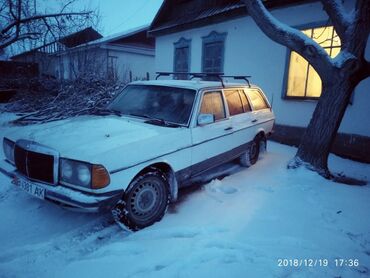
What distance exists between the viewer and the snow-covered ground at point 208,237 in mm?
2742

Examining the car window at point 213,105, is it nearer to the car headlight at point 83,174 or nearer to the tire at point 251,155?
the tire at point 251,155

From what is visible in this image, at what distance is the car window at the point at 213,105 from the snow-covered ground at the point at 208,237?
1206 millimetres

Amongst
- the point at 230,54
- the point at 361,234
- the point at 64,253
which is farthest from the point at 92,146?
the point at 230,54

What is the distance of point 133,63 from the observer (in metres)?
21.2

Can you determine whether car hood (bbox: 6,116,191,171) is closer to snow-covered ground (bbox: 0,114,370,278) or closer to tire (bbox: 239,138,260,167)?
snow-covered ground (bbox: 0,114,370,278)

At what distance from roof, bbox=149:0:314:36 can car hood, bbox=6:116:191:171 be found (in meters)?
6.72

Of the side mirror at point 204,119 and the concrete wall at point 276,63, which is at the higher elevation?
the concrete wall at point 276,63

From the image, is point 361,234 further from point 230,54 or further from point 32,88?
point 32,88

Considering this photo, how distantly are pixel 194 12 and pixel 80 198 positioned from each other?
36.9ft

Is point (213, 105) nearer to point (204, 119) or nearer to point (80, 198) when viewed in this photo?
point (204, 119)

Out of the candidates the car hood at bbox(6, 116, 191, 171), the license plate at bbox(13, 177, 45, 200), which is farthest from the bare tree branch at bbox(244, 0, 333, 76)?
the license plate at bbox(13, 177, 45, 200)

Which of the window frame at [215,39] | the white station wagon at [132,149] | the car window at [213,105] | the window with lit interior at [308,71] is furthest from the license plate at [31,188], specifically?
the window frame at [215,39]

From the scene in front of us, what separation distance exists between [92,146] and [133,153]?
0.45 metres

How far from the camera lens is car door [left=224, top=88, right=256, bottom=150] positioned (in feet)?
16.8
